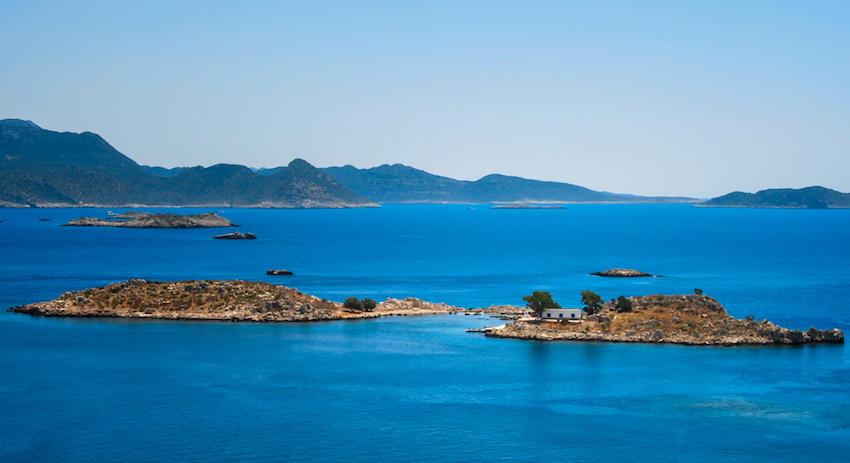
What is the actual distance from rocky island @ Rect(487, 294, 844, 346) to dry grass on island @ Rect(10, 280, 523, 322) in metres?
14.3

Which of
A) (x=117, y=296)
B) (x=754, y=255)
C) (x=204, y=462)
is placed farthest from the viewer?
(x=754, y=255)

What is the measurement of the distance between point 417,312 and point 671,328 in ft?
103

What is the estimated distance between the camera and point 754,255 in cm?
18525

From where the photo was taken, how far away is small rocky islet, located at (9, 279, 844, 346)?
80.2 meters

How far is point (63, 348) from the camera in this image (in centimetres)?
7712

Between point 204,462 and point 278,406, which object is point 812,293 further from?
point 204,462

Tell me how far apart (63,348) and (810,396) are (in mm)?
68813

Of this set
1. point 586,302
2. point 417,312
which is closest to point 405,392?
point 586,302

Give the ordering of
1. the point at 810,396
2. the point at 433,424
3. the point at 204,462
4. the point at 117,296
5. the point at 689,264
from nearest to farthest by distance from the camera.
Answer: the point at 204,462, the point at 433,424, the point at 810,396, the point at 117,296, the point at 689,264

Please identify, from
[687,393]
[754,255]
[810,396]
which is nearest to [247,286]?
[687,393]

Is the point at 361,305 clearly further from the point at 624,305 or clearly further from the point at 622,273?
the point at 622,273

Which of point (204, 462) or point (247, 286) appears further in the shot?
point (247, 286)

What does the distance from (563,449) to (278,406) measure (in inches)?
867

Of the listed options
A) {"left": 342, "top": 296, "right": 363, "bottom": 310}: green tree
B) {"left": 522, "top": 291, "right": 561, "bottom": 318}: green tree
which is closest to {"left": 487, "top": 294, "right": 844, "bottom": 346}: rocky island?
{"left": 522, "top": 291, "right": 561, "bottom": 318}: green tree
